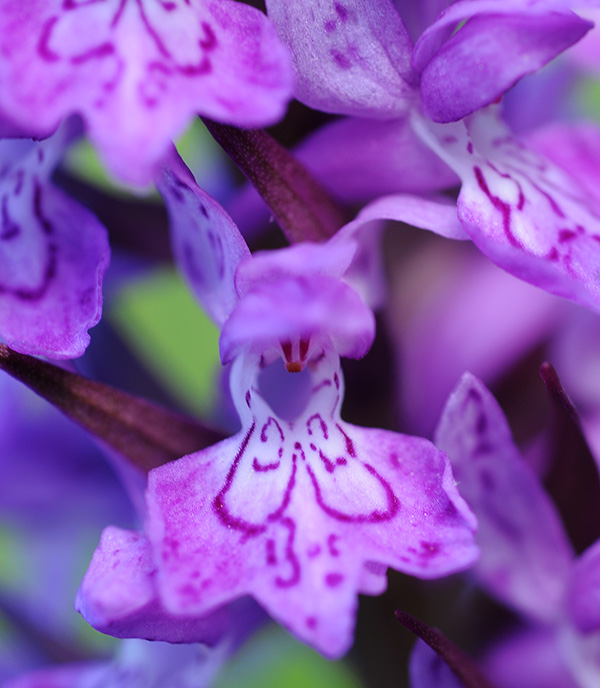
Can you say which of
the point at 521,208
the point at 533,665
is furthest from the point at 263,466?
the point at 533,665

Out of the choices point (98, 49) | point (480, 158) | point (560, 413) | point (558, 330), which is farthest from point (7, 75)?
point (558, 330)

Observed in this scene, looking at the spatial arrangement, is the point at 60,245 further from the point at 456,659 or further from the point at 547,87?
the point at 547,87

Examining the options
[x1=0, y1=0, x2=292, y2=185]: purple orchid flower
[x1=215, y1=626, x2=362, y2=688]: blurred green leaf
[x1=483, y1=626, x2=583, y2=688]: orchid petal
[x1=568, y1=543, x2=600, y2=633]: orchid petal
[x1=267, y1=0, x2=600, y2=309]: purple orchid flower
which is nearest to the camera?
[x1=0, y1=0, x2=292, y2=185]: purple orchid flower

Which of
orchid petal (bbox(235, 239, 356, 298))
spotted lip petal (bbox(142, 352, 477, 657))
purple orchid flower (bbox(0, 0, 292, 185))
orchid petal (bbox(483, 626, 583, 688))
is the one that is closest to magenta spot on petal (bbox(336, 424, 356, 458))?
spotted lip petal (bbox(142, 352, 477, 657))

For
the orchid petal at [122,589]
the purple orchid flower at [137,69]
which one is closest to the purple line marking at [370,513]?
the orchid petal at [122,589]

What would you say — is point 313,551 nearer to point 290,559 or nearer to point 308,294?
point 290,559

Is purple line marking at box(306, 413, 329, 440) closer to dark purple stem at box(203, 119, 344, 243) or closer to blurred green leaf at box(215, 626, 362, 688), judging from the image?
dark purple stem at box(203, 119, 344, 243)
